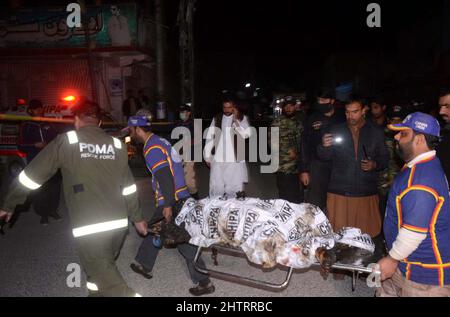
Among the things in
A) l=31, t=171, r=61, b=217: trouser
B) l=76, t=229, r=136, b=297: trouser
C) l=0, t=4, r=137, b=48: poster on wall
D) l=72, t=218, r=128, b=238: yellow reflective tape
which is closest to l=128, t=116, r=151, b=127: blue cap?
l=72, t=218, r=128, b=238: yellow reflective tape

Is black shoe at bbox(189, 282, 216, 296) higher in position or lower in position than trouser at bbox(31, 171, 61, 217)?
lower

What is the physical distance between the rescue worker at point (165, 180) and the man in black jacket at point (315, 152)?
1860mm

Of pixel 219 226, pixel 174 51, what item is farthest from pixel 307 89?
pixel 219 226

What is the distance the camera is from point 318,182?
5410 millimetres

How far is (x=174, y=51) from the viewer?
25.8 m

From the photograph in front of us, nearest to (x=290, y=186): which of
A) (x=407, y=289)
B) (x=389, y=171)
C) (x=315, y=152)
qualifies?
(x=315, y=152)

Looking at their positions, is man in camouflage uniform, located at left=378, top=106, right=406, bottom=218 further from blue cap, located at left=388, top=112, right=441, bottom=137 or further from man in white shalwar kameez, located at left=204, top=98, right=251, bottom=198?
blue cap, located at left=388, top=112, right=441, bottom=137

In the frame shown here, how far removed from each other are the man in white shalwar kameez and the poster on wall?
1206 centimetres

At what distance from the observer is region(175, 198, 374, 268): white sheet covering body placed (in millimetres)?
3291

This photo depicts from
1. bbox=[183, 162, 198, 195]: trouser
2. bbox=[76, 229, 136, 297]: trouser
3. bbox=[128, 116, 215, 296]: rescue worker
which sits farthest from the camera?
bbox=[183, 162, 198, 195]: trouser

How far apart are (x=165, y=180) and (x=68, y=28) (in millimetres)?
15046

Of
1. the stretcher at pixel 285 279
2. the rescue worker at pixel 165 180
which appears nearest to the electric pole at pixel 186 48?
the rescue worker at pixel 165 180

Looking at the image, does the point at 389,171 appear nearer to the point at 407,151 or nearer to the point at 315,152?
the point at 315,152

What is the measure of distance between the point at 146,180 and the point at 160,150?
673cm
